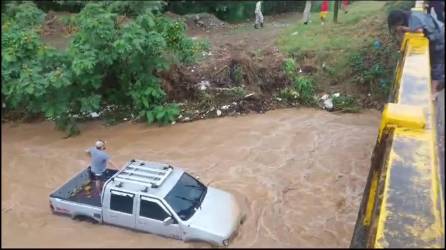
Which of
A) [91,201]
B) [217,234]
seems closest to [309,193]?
[217,234]

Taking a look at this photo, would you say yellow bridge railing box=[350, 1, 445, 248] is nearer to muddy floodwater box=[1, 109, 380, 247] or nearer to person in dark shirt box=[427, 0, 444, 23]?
muddy floodwater box=[1, 109, 380, 247]

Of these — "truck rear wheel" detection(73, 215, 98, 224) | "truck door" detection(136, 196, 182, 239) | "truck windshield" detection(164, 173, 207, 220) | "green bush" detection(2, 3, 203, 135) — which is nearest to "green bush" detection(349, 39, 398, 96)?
"green bush" detection(2, 3, 203, 135)

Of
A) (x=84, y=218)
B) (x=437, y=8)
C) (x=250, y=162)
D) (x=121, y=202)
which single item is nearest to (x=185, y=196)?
(x=121, y=202)

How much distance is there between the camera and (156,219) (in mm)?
7145

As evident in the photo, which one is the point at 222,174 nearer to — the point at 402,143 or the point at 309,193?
the point at 309,193

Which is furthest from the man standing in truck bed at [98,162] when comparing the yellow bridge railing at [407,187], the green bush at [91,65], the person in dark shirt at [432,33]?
the person in dark shirt at [432,33]

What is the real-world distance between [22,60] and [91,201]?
4.62 meters

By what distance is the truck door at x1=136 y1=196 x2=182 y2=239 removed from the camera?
23.0 ft

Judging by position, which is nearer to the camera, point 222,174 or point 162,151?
point 222,174

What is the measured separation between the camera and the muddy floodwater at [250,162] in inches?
319

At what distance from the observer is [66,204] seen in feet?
25.6

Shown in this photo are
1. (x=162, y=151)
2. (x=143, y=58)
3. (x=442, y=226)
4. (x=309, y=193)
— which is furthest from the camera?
(x=143, y=58)

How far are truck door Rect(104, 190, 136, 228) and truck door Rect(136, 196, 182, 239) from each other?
0.13 m

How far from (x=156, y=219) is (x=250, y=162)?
364cm
